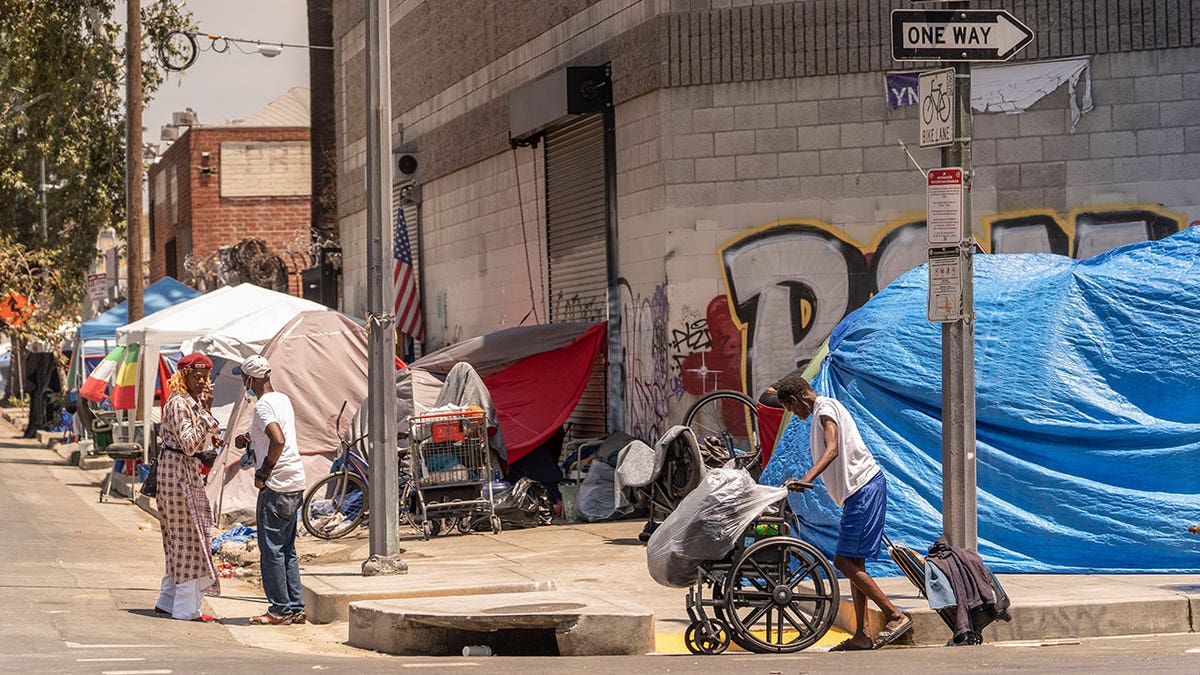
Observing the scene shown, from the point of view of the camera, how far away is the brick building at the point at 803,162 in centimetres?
1496

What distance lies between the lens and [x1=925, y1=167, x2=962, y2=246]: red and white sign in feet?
32.9

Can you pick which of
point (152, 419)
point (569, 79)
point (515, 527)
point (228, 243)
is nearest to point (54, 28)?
point (228, 243)

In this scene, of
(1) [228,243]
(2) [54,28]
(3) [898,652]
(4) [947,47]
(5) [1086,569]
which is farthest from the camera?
(1) [228,243]

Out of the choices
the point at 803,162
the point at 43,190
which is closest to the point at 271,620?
the point at 803,162

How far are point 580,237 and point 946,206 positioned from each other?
8.99 meters

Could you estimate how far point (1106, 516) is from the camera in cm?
1141

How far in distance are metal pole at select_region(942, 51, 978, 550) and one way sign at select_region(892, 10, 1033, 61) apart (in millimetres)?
142

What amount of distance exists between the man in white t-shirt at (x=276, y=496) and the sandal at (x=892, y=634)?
4236 mm

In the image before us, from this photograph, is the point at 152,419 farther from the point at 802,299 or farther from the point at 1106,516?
the point at 1106,516

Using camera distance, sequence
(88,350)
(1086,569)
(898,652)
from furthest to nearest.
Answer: (88,350) < (1086,569) < (898,652)

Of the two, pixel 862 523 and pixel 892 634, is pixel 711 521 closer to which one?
pixel 862 523

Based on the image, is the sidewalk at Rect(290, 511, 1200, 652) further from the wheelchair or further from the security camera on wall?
the security camera on wall

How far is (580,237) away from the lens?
18703mm

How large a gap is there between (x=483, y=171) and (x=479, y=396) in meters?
6.52
